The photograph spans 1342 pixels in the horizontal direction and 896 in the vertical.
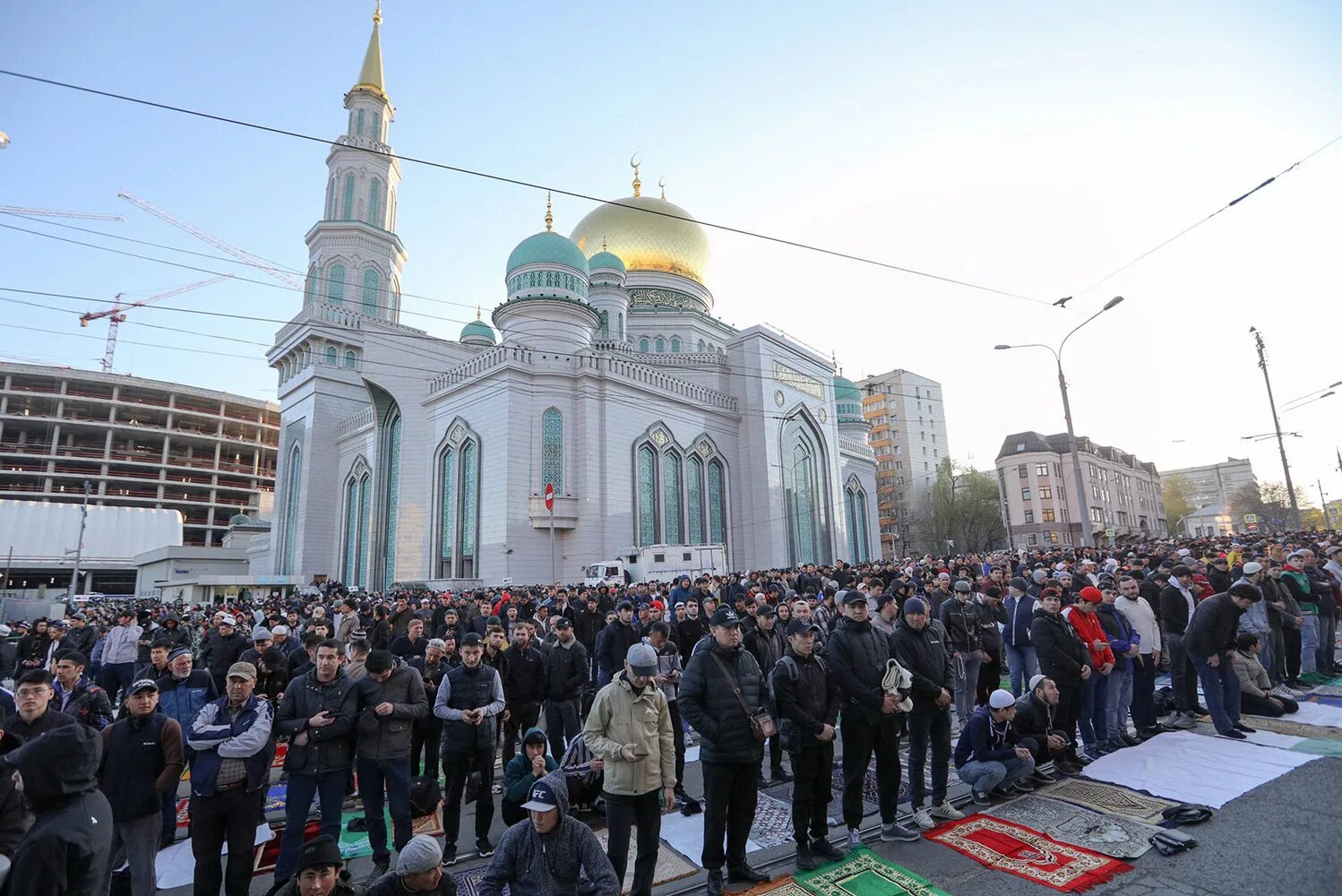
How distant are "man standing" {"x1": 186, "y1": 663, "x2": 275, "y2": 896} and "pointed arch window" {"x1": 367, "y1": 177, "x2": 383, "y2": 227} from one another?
3968 cm

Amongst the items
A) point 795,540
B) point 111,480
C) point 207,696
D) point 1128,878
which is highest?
point 111,480

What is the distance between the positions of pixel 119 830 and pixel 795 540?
30.4m

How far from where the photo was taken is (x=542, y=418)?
2570 cm

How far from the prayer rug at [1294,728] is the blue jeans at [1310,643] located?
2834mm

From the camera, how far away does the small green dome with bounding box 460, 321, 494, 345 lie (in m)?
37.5

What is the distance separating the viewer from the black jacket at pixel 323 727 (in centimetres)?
453

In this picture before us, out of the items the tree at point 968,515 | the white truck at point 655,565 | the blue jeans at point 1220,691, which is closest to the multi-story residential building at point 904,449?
the tree at point 968,515

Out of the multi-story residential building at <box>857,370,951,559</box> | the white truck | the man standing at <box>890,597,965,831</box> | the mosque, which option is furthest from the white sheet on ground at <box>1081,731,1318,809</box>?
the multi-story residential building at <box>857,370,951,559</box>

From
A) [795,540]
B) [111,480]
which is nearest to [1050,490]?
[795,540]

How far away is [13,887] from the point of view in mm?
2824

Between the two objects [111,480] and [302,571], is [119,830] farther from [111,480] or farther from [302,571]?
[111,480]

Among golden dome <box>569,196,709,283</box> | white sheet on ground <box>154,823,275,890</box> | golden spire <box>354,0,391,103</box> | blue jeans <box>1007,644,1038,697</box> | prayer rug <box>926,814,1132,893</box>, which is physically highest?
golden spire <box>354,0,391,103</box>

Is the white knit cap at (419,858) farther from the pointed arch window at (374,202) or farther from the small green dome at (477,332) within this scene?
the pointed arch window at (374,202)

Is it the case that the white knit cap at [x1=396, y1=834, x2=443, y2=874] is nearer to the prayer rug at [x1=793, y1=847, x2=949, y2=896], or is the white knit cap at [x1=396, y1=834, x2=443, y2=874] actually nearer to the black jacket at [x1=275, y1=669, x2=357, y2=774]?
the black jacket at [x1=275, y1=669, x2=357, y2=774]
